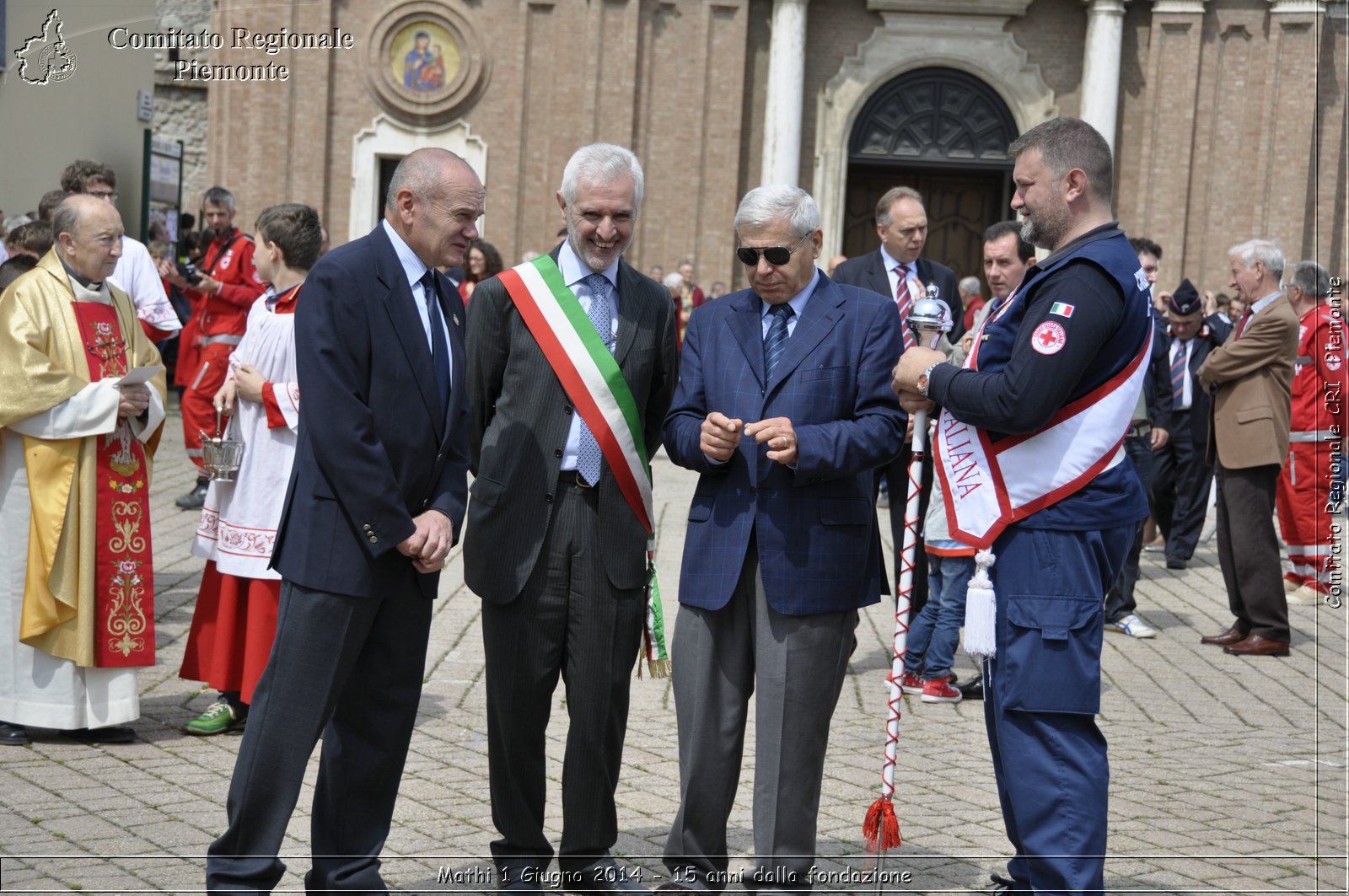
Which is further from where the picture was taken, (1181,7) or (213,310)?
(1181,7)

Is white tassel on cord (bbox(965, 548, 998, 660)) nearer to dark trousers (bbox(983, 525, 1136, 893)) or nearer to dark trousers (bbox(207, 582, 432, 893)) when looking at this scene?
dark trousers (bbox(983, 525, 1136, 893))

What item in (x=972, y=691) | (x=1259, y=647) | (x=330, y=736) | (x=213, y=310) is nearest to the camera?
(x=330, y=736)

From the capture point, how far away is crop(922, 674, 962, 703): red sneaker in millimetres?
7148

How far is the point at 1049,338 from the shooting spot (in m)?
3.80

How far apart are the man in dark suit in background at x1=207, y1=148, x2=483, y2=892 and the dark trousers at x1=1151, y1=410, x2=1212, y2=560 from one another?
9205 mm

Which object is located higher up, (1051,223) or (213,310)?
(1051,223)

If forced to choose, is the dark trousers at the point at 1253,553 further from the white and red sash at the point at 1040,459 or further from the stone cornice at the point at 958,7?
the stone cornice at the point at 958,7

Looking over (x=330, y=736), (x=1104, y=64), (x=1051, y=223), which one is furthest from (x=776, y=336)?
(x=1104, y=64)

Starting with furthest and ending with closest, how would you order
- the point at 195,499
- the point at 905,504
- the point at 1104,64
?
1. the point at 1104,64
2. the point at 195,499
3. the point at 905,504

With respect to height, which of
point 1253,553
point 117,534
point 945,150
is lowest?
point 1253,553

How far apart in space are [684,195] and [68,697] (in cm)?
1890

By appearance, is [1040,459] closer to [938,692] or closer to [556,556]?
[556,556]

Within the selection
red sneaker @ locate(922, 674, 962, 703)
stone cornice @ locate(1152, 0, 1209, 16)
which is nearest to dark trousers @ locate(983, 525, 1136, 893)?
red sneaker @ locate(922, 674, 962, 703)

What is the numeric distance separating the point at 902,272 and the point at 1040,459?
386 cm
